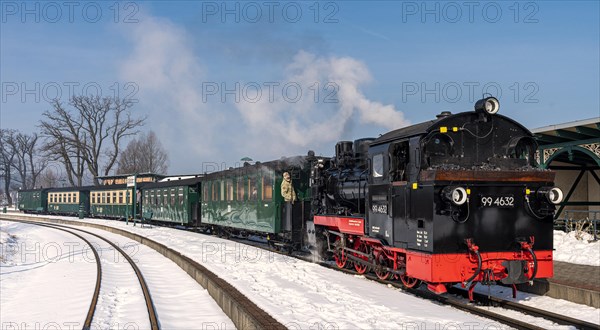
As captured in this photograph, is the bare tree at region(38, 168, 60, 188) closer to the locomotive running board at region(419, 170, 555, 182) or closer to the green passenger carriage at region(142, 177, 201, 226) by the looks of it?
the green passenger carriage at region(142, 177, 201, 226)

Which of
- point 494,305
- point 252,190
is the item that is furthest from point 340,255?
point 252,190

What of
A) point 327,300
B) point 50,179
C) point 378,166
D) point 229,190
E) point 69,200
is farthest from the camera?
point 50,179

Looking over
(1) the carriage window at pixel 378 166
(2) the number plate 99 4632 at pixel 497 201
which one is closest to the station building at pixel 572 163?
(2) the number plate 99 4632 at pixel 497 201

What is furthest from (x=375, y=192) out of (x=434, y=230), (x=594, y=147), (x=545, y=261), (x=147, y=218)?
(x=147, y=218)

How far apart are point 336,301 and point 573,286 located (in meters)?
4.59

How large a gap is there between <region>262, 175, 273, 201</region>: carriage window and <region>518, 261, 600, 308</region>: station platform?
29.8 feet

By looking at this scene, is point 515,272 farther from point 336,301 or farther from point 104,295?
point 104,295

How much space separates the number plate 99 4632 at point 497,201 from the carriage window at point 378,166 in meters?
2.16

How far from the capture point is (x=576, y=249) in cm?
1485

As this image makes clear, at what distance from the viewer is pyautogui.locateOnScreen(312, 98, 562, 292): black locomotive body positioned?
834 centimetres

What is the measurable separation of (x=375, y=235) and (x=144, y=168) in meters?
78.7

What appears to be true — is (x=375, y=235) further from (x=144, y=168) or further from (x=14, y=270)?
(x=144, y=168)

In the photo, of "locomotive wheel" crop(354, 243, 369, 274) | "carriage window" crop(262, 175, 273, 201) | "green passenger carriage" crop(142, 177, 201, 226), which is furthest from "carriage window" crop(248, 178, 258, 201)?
"green passenger carriage" crop(142, 177, 201, 226)

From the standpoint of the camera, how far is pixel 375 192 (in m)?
10.4
